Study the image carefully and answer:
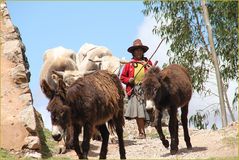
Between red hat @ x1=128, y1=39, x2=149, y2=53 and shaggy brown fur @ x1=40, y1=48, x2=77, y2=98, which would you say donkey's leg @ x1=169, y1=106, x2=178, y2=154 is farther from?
shaggy brown fur @ x1=40, y1=48, x2=77, y2=98

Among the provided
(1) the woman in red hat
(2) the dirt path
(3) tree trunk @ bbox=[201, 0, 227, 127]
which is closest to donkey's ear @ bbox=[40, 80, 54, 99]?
(2) the dirt path

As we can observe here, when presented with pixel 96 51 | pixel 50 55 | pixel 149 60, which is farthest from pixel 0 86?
pixel 96 51

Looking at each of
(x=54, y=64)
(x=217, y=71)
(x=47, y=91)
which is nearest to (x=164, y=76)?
(x=47, y=91)

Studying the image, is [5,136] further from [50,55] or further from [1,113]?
[50,55]

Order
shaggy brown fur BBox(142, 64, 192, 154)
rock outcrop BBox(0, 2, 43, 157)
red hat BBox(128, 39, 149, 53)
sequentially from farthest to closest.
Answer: red hat BBox(128, 39, 149, 53) < rock outcrop BBox(0, 2, 43, 157) < shaggy brown fur BBox(142, 64, 192, 154)

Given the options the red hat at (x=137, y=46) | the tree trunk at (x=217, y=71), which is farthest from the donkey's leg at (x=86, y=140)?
A: the tree trunk at (x=217, y=71)

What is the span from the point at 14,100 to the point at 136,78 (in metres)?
3.26

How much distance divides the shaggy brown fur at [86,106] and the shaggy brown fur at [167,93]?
31.3 inches

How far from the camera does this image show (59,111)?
8156 mm

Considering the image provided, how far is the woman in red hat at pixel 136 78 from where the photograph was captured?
1320 cm

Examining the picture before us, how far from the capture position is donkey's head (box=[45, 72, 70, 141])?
26.5 ft

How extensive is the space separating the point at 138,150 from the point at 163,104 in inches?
101

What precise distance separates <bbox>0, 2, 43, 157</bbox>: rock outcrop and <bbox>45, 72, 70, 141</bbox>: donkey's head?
2.81 metres

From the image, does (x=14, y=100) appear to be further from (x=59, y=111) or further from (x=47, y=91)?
(x=59, y=111)
